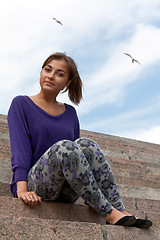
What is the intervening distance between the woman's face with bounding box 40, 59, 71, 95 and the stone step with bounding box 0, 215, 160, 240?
3.17ft

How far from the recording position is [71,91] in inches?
97.0

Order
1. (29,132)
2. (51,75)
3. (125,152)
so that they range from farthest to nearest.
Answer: (125,152), (51,75), (29,132)

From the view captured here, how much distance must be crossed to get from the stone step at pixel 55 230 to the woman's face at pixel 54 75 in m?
0.97

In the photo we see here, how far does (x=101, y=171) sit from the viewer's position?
2.00m

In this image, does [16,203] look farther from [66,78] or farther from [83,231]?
[66,78]

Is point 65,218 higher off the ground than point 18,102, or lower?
lower

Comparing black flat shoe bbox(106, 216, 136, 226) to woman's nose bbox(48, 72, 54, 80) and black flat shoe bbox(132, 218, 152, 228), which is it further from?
woman's nose bbox(48, 72, 54, 80)

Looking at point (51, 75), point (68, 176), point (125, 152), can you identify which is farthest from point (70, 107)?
point (125, 152)

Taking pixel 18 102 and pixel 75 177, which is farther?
pixel 18 102

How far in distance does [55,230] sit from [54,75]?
42.0 inches

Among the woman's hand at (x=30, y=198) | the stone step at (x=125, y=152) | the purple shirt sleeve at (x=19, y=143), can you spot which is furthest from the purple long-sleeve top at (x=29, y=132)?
the stone step at (x=125, y=152)

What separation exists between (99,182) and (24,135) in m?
0.54

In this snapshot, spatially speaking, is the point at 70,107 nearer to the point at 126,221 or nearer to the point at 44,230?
the point at 126,221

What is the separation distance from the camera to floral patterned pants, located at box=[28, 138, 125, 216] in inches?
71.2
